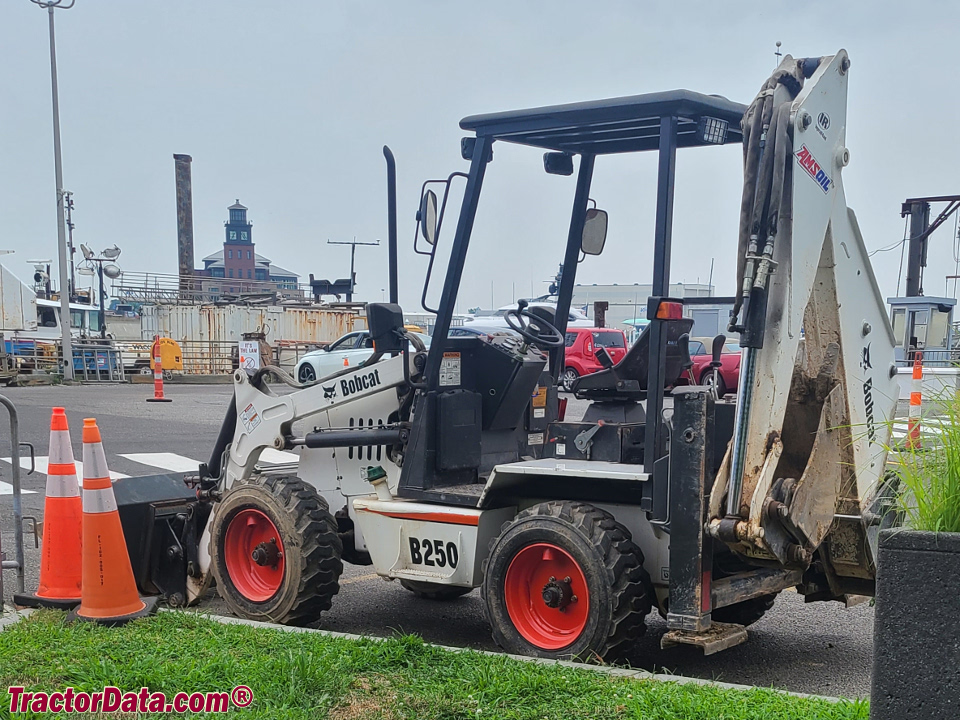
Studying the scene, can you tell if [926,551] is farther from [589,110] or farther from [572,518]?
[589,110]

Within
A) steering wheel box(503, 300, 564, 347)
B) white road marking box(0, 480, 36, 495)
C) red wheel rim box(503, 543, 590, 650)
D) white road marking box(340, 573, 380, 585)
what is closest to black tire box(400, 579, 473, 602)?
white road marking box(340, 573, 380, 585)

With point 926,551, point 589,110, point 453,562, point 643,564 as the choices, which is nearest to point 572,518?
point 643,564

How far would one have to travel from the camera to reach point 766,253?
4.68 meters

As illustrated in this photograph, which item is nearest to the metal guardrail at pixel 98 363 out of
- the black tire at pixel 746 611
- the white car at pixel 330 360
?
the white car at pixel 330 360

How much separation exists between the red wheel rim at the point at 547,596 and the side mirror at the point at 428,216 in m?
1.82

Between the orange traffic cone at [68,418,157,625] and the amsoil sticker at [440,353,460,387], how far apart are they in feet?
6.36

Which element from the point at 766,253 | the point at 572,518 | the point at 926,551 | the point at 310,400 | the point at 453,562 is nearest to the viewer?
the point at 926,551

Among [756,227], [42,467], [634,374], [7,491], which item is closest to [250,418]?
[634,374]

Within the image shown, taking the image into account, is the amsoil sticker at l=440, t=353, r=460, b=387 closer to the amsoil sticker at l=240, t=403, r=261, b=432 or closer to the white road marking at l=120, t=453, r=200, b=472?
the amsoil sticker at l=240, t=403, r=261, b=432

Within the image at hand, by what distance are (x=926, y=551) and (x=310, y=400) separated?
448 cm

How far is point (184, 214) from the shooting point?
6006cm

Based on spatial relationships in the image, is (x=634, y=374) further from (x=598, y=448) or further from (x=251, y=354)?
(x=251, y=354)

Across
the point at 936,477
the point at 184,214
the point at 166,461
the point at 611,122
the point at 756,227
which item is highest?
the point at 184,214

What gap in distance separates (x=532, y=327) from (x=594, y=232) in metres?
0.76
